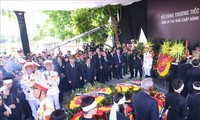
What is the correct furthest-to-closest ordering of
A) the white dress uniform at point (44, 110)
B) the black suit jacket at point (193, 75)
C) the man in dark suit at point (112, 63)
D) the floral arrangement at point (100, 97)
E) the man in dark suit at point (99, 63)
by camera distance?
the man in dark suit at point (112, 63) < the man in dark suit at point (99, 63) < the black suit jacket at point (193, 75) < the floral arrangement at point (100, 97) < the white dress uniform at point (44, 110)

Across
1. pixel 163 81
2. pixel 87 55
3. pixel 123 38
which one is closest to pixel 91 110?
pixel 87 55

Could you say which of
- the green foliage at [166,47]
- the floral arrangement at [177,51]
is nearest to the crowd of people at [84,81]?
the green foliage at [166,47]

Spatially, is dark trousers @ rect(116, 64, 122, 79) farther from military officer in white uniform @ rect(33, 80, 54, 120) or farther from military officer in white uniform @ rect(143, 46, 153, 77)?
military officer in white uniform @ rect(33, 80, 54, 120)

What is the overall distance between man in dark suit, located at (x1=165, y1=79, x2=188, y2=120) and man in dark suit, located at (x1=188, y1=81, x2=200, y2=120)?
0.33 meters

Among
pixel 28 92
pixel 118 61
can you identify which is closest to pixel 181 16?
pixel 118 61

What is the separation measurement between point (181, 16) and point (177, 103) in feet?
20.3

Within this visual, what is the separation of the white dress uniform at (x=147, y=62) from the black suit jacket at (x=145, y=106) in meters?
5.90

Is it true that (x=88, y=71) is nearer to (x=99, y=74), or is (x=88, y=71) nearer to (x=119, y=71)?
(x=99, y=74)

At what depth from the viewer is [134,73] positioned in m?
9.81

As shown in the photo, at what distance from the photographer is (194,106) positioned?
388 centimetres

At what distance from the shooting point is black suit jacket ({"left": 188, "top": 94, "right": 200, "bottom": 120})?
3.80m

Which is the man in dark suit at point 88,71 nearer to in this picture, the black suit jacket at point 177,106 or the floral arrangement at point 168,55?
the floral arrangement at point 168,55

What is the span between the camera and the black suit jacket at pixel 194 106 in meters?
3.80

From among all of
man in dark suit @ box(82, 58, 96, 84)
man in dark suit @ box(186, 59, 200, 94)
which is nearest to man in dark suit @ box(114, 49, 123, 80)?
man in dark suit @ box(82, 58, 96, 84)
